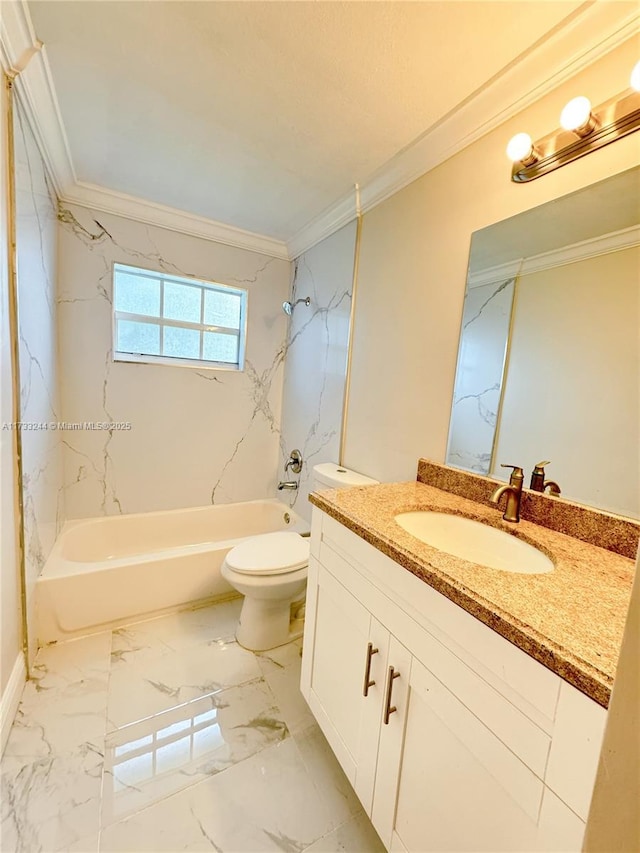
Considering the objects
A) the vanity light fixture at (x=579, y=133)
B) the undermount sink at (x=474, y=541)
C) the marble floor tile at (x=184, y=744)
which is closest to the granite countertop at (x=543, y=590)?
the undermount sink at (x=474, y=541)

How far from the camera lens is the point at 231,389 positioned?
2.51 m

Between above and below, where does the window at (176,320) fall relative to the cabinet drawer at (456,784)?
above

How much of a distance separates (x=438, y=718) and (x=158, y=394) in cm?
220

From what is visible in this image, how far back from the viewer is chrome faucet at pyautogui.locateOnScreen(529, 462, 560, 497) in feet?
3.37

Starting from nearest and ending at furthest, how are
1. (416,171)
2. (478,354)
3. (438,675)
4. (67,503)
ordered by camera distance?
(438,675) → (478,354) → (416,171) → (67,503)

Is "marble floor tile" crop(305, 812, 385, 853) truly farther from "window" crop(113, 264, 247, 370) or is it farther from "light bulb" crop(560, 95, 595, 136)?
"window" crop(113, 264, 247, 370)

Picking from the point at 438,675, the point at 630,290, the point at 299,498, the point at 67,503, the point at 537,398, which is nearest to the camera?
the point at 438,675

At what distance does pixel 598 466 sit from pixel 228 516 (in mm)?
2244

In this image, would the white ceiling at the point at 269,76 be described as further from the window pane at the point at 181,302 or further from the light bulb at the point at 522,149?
Result: the window pane at the point at 181,302

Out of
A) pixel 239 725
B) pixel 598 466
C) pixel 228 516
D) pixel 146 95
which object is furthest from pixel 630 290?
pixel 228 516

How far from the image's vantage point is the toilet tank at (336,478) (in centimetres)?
173

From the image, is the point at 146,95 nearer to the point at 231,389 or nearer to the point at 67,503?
the point at 231,389

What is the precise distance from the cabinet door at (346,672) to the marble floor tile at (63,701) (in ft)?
2.66

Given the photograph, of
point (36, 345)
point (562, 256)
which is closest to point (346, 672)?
point (562, 256)
